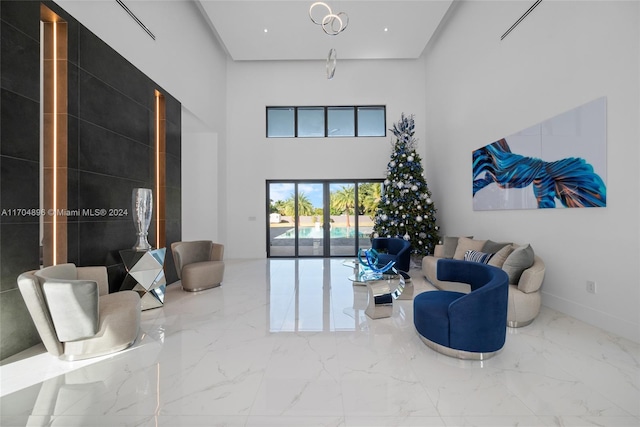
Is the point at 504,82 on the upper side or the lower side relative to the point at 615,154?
upper

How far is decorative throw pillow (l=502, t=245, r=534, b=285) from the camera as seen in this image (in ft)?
13.2

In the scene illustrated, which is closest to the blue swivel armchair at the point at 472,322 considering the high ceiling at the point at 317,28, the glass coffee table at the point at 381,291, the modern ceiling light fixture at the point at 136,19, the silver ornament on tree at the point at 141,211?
the glass coffee table at the point at 381,291

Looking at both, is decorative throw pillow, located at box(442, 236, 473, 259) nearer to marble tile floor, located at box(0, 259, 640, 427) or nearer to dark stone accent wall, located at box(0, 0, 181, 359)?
marble tile floor, located at box(0, 259, 640, 427)

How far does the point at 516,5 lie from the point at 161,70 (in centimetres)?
665

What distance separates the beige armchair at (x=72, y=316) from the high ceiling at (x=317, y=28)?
21.4 feet

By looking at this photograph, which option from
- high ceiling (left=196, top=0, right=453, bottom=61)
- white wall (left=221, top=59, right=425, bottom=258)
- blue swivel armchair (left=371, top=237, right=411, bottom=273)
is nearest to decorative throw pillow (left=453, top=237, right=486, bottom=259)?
blue swivel armchair (left=371, top=237, right=411, bottom=273)

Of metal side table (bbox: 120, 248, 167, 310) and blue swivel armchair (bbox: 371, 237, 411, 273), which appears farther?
blue swivel armchair (bbox: 371, 237, 411, 273)

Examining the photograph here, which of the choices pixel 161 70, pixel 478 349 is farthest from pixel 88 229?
pixel 478 349

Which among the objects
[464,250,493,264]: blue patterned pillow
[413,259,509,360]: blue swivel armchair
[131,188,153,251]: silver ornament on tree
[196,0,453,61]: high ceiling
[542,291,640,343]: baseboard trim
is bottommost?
[542,291,640,343]: baseboard trim

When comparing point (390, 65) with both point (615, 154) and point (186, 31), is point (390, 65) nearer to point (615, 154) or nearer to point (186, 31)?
point (186, 31)

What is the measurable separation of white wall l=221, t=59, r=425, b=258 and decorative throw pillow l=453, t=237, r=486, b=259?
4.16 m

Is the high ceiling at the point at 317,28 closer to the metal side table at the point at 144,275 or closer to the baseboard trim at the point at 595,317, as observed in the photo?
the metal side table at the point at 144,275

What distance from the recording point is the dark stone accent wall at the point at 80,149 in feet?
10.1

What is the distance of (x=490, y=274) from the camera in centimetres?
318
